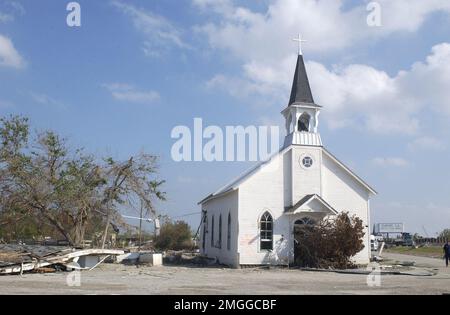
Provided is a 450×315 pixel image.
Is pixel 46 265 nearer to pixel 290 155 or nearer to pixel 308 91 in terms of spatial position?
pixel 290 155

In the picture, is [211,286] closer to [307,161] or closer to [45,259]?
[45,259]

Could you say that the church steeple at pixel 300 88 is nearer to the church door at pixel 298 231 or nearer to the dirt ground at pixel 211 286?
the church door at pixel 298 231

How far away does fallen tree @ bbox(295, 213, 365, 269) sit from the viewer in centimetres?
2697

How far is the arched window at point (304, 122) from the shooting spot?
100 feet

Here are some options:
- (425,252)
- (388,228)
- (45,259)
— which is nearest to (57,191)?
(45,259)

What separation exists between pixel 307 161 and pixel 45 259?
1500cm

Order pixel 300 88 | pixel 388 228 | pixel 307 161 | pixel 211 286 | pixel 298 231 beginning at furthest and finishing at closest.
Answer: pixel 388 228 < pixel 300 88 < pixel 307 161 < pixel 298 231 < pixel 211 286

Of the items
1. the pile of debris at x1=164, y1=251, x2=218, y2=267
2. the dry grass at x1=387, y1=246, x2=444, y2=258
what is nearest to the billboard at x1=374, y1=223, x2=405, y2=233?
the dry grass at x1=387, y1=246, x2=444, y2=258

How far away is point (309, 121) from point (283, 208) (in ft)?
18.6

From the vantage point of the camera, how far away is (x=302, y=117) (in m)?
30.7

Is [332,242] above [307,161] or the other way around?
the other way around

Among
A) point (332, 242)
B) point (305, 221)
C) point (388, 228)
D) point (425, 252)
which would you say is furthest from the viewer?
point (388, 228)

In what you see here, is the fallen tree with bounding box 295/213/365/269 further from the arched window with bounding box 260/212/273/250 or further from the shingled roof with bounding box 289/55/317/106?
the shingled roof with bounding box 289/55/317/106
